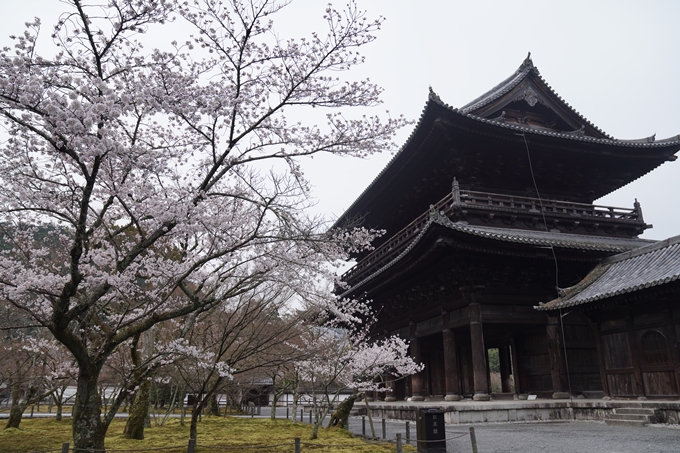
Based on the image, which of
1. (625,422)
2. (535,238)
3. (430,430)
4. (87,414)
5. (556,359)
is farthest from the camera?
(535,238)

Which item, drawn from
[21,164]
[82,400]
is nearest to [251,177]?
[21,164]

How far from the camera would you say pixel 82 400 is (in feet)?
23.5

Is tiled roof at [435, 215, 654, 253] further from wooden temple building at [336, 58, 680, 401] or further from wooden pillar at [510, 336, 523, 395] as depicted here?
wooden pillar at [510, 336, 523, 395]

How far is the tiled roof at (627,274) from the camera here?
1163cm

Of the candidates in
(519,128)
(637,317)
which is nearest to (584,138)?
(519,128)

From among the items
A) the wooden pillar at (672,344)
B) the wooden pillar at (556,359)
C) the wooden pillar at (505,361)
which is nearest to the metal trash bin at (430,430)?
the wooden pillar at (672,344)

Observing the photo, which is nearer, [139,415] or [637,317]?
[637,317]

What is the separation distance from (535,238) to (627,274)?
8.65 feet

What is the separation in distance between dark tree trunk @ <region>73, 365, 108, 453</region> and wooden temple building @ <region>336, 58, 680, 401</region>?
897cm

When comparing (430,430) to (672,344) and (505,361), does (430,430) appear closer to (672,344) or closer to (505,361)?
(672,344)

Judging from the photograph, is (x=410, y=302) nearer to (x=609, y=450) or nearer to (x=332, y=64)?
(x=609, y=450)

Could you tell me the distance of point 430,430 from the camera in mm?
9445

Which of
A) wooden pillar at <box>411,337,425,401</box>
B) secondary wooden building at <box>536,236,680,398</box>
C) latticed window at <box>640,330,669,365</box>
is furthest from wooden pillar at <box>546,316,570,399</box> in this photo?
wooden pillar at <box>411,337,425,401</box>

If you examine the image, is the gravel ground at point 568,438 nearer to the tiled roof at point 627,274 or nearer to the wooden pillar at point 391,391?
the tiled roof at point 627,274
